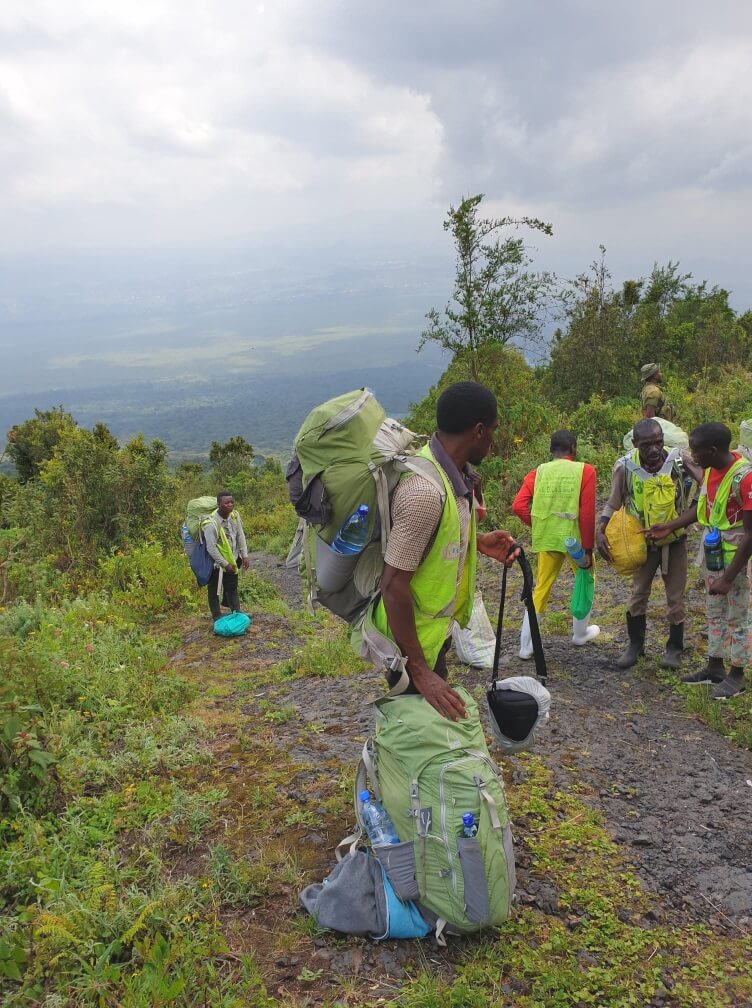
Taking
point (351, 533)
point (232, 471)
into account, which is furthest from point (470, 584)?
point (232, 471)

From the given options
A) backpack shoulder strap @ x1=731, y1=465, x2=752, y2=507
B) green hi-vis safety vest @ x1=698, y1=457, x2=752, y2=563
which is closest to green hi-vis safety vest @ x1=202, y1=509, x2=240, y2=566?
green hi-vis safety vest @ x1=698, y1=457, x2=752, y2=563

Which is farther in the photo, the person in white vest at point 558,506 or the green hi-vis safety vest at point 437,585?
the person in white vest at point 558,506

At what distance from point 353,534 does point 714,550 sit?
3409mm

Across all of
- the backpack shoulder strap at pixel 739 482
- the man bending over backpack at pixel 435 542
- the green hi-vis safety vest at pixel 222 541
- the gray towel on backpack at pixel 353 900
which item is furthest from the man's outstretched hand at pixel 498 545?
the green hi-vis safety vest at pixel 222 541

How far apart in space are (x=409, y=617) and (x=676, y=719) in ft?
10.3

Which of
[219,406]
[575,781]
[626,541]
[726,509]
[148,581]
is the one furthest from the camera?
[219,406]

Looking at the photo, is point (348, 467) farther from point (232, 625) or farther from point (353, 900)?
point (232, 625)

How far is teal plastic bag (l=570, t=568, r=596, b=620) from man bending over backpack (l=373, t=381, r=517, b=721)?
3.31 m

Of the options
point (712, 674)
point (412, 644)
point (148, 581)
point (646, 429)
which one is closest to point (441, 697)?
point (412, 644)

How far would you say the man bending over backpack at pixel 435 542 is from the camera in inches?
95.4

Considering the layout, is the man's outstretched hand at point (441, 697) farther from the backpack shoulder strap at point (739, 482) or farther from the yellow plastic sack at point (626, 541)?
the yellow plastic sack at point (626, 541)

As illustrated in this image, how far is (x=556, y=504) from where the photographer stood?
535 cm

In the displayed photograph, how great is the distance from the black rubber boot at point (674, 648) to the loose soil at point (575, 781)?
0.11 meters

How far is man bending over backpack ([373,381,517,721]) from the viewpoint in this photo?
2.42m
